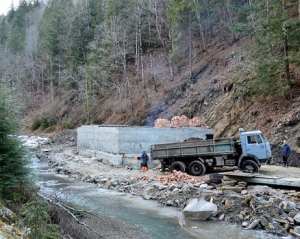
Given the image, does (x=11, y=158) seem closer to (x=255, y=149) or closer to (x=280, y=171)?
(x=255, y=149)

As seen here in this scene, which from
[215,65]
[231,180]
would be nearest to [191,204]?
[231,180]

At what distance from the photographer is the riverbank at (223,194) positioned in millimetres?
9383

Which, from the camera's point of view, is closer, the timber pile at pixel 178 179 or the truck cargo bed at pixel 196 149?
A: the timber pile at pixel 178 179

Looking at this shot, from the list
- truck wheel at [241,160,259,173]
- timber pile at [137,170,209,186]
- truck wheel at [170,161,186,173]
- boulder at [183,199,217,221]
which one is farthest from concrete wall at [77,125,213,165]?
boulder at [183,199,217,221]

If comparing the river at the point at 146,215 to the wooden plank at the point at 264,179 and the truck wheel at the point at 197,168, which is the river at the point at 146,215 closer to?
the wooden plank at the point at 264,179

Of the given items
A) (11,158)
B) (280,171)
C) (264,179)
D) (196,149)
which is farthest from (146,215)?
(280,171)

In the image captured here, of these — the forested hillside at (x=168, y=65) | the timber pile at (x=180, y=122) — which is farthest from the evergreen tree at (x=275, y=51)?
the timber pile at (x=180, y=122)

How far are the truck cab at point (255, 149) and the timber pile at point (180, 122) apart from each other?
997 cm

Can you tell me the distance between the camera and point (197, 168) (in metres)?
15.9

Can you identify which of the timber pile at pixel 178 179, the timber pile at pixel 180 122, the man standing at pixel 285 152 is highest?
the timber pile at pixel 180 122

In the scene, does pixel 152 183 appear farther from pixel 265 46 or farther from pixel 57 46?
pixel 57 46

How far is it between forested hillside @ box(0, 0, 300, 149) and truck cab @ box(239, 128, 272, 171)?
3.57 m

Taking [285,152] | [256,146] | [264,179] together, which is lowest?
[264,179]

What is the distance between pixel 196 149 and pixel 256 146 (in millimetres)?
3210
